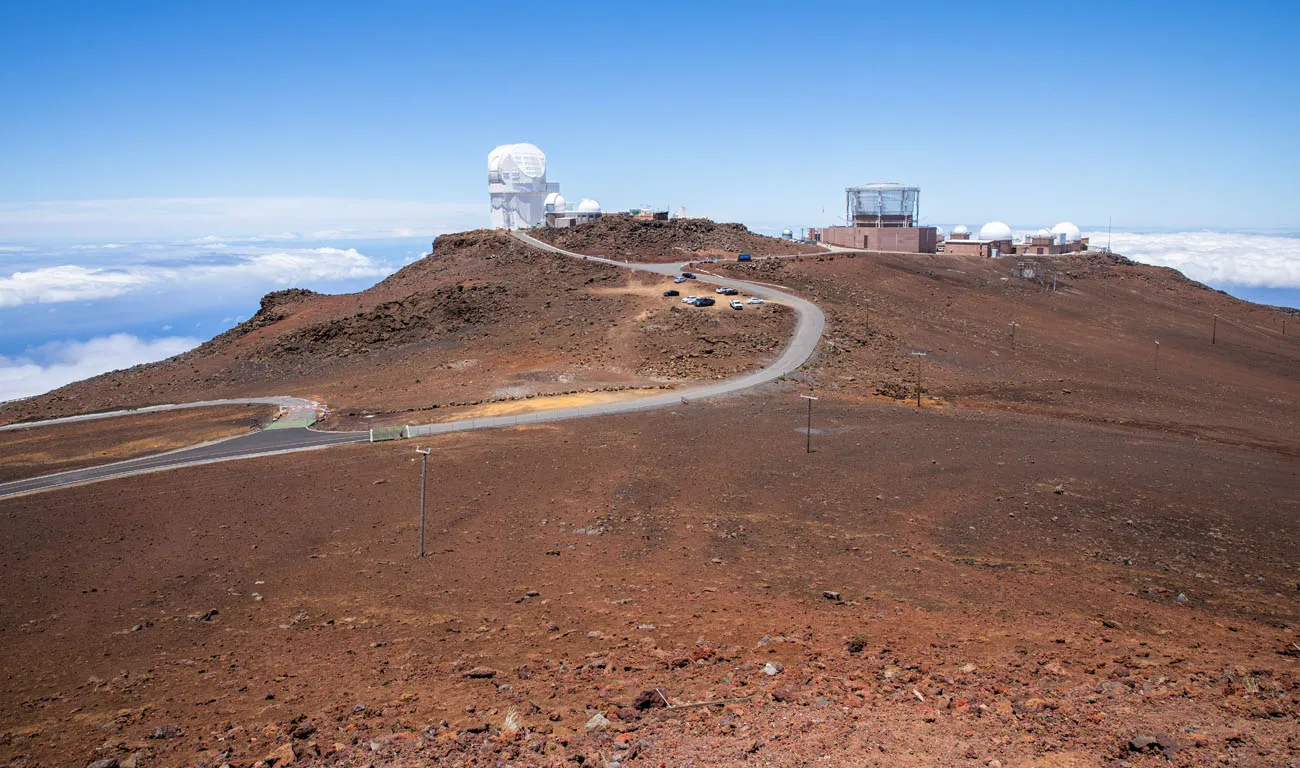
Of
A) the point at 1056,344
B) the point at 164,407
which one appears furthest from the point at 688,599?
the point at 1056,344

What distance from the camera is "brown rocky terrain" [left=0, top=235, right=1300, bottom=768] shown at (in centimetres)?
980

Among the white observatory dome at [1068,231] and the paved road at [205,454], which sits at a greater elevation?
the white observatory dome at [1068,231]

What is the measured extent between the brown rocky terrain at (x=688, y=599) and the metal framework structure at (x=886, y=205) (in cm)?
4991

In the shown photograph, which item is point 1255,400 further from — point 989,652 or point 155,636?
point 155,636

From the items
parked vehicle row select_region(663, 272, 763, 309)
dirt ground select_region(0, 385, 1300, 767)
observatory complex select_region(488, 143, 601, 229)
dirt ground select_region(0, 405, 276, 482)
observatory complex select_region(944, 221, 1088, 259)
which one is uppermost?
observatory complex select_region(488, 143, 601, 229)

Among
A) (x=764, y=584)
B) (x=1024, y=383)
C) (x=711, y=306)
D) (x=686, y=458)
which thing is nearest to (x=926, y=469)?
(x=686, y=458)

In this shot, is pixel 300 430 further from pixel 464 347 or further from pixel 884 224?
pixel 884 224

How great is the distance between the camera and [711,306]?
49.8 meters

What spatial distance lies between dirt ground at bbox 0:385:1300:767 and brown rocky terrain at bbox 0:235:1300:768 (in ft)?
0.23

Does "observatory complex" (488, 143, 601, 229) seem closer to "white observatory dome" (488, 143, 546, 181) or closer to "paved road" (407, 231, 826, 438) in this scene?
"white observatory dome" (488, 143, 546, 181)

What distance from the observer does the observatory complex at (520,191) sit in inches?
3248

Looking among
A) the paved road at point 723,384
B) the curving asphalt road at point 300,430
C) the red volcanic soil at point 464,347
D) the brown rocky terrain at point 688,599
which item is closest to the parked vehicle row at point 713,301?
the red volcanic soil at point 464,347

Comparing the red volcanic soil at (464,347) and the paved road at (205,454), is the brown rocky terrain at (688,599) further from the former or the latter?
the red volcanic soil at (464,347)

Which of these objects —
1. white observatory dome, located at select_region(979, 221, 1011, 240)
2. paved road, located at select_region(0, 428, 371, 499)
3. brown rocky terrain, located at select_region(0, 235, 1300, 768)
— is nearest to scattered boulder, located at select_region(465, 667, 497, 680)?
brown rocky terrain, located at select_region(0, 235, 1300, 768)
